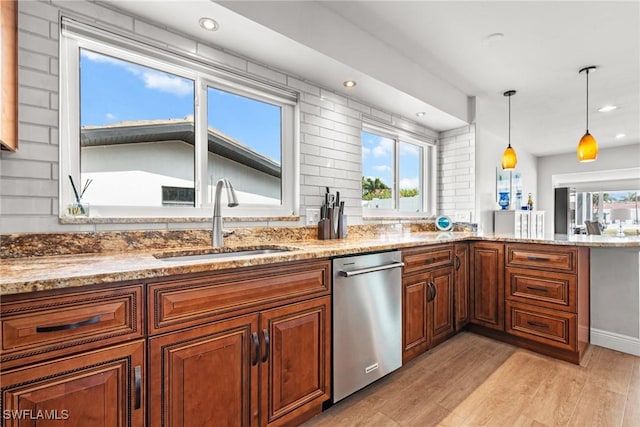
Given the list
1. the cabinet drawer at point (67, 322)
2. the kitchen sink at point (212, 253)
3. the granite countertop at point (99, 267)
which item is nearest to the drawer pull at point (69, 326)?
the cabinet drawer at point (67, 322)

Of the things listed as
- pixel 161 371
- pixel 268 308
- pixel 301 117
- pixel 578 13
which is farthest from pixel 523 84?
pixel 161 371

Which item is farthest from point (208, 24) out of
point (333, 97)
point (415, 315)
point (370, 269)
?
point (415, 315)

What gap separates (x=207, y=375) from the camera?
1194 millimetres

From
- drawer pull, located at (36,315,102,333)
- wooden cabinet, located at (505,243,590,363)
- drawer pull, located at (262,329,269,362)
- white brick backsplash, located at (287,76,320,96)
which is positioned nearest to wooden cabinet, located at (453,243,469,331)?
wooden cabinet, located at (505,243,590,363)

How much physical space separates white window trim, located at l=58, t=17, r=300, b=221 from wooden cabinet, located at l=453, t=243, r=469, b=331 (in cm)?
147

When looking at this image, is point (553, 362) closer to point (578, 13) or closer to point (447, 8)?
point (578, 13)

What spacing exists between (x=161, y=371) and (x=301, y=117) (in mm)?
1897

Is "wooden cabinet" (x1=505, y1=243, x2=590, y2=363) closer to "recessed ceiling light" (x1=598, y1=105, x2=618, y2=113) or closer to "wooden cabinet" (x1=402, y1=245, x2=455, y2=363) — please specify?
"wooden cabinet" (x1=402, y1=245, x2=455, y2=363)

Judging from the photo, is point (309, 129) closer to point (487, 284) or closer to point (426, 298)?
point (426, 298)

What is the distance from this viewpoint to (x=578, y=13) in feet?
6.83

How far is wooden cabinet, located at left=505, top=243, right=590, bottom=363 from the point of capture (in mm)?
2215

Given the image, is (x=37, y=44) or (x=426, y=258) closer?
(x=37, y=44)

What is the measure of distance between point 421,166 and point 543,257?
6.14 ft

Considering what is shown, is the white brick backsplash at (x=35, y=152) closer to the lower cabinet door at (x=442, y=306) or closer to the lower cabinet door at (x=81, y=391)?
the lower cabinet door at (x=81, y=391)
